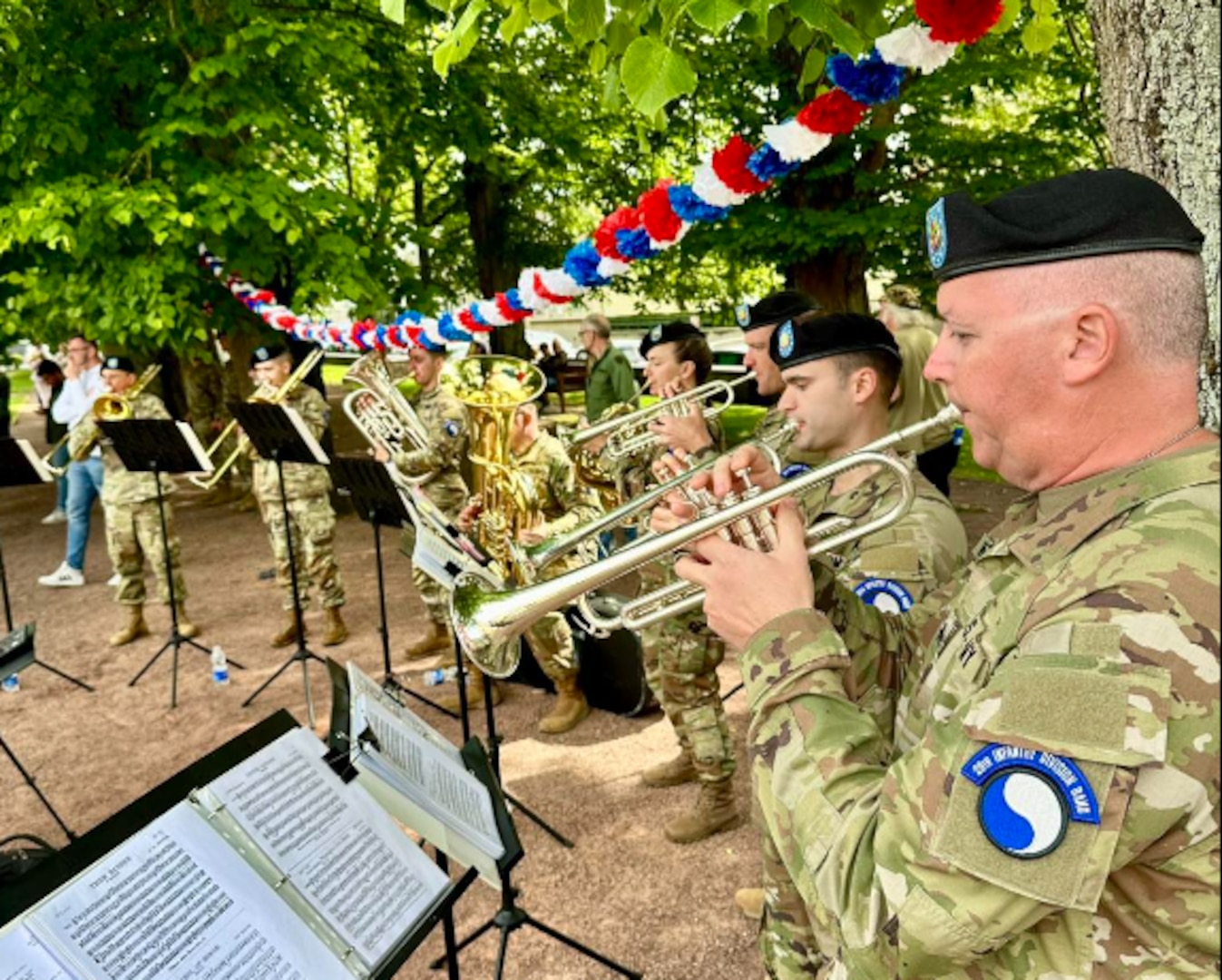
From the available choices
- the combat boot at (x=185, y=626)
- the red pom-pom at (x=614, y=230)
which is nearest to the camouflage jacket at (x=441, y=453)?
the red pom-pom at (x=614, y=230)

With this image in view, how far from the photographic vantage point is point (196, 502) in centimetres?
Result: 1273

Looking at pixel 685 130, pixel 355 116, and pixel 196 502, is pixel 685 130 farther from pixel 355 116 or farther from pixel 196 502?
pixel 196 502

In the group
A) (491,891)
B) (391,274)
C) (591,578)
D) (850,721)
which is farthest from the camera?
(391,274)

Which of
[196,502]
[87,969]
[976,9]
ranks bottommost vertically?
[196,502]

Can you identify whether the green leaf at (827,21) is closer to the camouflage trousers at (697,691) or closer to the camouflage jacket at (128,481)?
the camouflage trousers at (697,691)

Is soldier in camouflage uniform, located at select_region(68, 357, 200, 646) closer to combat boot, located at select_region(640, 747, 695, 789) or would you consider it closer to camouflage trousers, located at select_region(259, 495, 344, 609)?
camouflage trousers, located at select_region(259, 495, 344, 609)

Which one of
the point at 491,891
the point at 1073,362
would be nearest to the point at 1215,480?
the point at 1073,362

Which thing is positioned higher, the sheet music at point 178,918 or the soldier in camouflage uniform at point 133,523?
the sheet music at point 178,918

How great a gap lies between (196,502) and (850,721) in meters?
12.7

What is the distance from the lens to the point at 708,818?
440 cm

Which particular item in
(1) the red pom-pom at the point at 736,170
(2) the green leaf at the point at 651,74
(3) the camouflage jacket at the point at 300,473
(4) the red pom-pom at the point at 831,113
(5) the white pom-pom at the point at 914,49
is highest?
(5) the white pom-pom at the point at 914,49

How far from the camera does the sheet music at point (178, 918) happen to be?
1.56m

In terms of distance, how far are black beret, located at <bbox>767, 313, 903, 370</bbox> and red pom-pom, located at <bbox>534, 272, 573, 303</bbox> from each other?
92.4 inches

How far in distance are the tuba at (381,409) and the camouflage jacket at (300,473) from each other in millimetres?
1113
